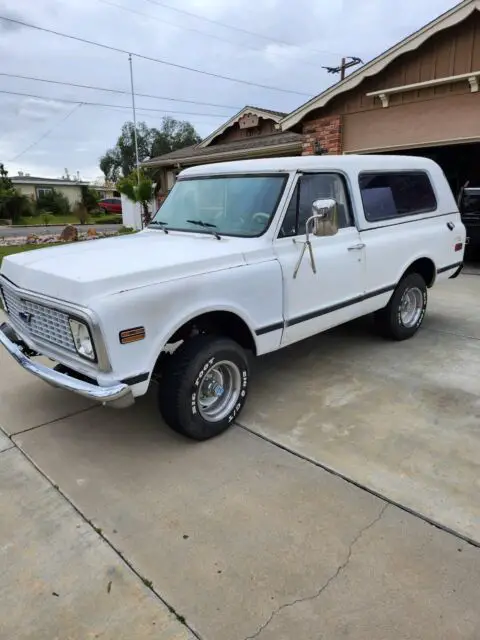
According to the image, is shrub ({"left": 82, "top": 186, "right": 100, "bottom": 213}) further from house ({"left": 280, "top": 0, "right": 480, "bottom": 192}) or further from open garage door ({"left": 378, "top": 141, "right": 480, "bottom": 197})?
house ({"left": 280, "top": 0, "right": 480, "bottom": 192})

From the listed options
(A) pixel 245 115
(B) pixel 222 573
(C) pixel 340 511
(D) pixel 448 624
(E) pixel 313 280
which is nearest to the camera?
(D) pixel 448 624

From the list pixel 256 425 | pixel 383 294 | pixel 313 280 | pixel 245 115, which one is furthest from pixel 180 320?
pixel 245 115

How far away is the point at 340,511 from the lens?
8.84ft

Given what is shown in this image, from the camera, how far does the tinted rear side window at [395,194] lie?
4.68 m

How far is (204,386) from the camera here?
3.47 m

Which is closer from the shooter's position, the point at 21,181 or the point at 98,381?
the point at 98,381

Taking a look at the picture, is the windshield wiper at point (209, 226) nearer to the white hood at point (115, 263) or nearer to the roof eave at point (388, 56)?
the white hood at point (115, 263)

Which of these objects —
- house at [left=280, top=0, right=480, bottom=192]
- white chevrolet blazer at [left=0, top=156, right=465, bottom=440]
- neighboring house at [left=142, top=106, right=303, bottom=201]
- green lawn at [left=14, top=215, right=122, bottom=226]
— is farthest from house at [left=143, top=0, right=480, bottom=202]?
green lawn at [left=14, top=215, right=122, bottom=226]

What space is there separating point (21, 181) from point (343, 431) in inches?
2256

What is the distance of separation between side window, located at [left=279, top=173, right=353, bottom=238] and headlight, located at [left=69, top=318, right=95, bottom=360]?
173 centimetres

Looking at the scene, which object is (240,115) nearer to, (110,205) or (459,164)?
(459,164)

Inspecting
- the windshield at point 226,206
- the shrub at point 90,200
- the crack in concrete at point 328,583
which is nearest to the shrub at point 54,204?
the shrub at point 90,200

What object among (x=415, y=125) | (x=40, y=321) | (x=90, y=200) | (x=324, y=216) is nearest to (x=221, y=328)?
(x=324, y=216)

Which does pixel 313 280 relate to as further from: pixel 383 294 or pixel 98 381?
pixel 98 381
